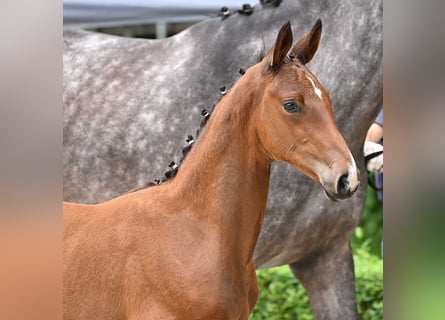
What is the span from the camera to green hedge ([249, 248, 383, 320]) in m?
3.10

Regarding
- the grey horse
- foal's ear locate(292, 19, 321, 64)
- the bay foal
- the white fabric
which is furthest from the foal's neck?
the white fabric

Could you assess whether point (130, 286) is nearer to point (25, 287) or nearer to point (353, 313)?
point (25, 287)

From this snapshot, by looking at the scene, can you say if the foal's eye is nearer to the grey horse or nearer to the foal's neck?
the foal's neck

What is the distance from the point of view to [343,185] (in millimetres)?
1821

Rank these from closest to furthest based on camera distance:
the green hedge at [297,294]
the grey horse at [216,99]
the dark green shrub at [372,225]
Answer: the grey horse at [216,99]
the green hedge at [297,294]
the dark green shrub at [372,225]

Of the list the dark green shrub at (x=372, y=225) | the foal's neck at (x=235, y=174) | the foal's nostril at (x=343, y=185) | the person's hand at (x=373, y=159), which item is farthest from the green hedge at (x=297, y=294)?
the foal's nostril at (x=343, y=185)

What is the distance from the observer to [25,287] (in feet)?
6.75

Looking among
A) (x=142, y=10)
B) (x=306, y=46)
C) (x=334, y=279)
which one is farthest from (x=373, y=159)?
(x=142, y=10)

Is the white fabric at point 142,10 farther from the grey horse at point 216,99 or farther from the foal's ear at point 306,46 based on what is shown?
the foal's ear at point 306,46

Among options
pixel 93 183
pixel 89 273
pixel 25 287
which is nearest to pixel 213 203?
pixel 89 273

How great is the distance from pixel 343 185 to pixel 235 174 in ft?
0.97

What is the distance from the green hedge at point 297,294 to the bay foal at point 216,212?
1.13 metres

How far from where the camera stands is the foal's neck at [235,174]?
1969 millimetres

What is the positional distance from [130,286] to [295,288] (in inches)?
67.3
